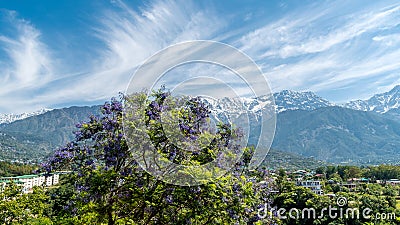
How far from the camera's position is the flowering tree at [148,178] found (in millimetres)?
5414

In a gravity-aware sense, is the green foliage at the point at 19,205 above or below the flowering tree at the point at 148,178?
below

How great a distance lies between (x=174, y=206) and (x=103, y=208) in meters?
1.37

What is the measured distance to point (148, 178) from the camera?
5855 millimetres

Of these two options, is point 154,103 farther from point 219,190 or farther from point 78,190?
point 78,190

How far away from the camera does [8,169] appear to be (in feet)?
327

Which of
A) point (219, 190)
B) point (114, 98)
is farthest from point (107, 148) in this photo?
point (219, 190)

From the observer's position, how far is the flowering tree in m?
5.41
